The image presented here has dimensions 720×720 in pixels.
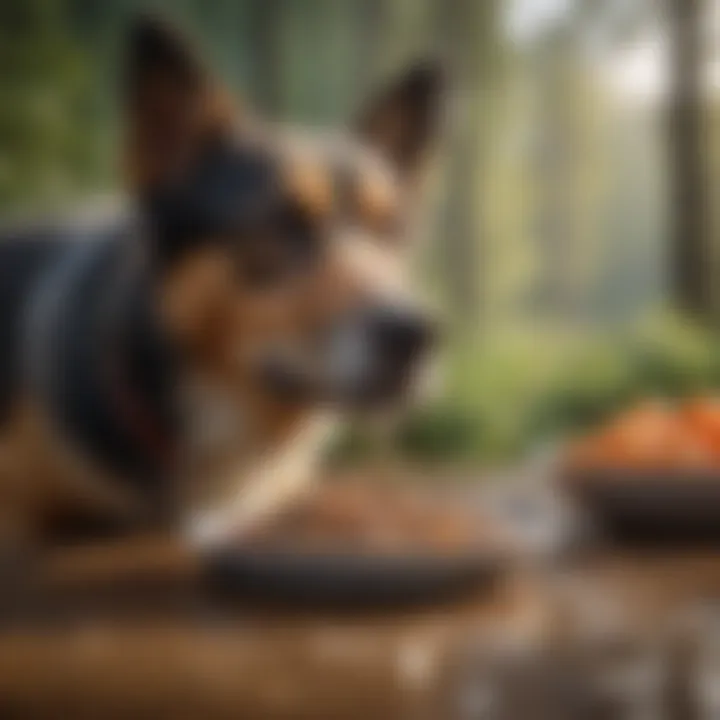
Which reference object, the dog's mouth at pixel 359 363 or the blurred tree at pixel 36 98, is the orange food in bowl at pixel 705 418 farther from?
the blurred tree at pixel 36 98

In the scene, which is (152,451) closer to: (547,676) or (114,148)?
(114,148)

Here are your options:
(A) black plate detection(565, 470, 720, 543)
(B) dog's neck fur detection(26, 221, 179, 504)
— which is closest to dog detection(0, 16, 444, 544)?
(B) dog's neck fur detection(26, 221, 179, 504)

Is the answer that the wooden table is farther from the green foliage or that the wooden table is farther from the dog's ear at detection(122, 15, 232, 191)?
the dog's ear at detection(122, 15, 232, 191)

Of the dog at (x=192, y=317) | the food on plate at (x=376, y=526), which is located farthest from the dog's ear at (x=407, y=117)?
the food on plate at (x=376, y=526)

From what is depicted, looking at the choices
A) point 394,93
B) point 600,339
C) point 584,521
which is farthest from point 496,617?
point 394,93

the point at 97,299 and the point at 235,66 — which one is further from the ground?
the point at 235,66

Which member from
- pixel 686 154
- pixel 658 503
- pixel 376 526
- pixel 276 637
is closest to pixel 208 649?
pixel 276 637
